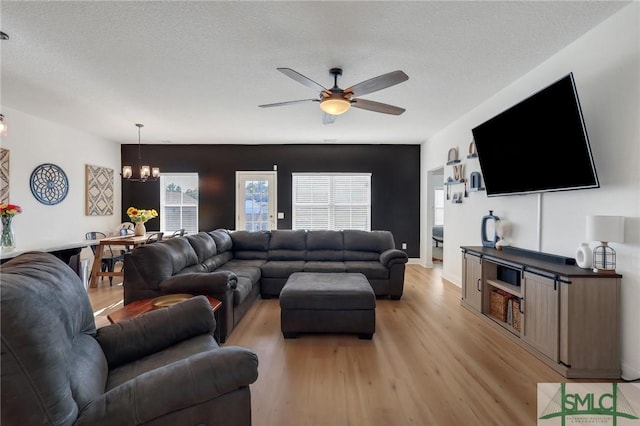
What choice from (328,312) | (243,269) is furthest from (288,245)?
(328,312)

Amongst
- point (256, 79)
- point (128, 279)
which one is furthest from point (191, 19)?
point (128, 279)

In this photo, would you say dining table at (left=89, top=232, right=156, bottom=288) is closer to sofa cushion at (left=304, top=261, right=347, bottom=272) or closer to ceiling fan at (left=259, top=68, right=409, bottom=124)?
sofa cushion at (left=304, top=261, right=347, bottom=272)

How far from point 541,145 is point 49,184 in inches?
271

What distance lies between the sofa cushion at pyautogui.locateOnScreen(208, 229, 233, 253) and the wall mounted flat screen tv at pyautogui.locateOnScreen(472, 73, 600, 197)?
379 centimetres

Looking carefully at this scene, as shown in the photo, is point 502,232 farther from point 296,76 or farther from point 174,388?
point 174,388

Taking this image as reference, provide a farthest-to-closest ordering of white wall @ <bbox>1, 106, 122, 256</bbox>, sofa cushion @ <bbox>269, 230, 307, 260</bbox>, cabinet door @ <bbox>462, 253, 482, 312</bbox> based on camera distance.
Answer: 1. sofa cushion @ <bbox>269, 230, 307, 260</bbox>
2. white wall @ <bbox>1, 106, 122, 256</bbox>
3. cabinet door @ <bbox>462, 253, 482, 312</bbox>

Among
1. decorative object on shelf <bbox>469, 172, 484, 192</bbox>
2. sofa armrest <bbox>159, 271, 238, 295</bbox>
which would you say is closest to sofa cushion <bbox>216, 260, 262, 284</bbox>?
sofa armrest <bbox>159, 271, 238, 295</bbox>

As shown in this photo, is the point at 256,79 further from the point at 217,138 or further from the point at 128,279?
the point at 217,138

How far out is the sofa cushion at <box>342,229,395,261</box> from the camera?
4809 mm

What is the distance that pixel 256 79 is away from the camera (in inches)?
132

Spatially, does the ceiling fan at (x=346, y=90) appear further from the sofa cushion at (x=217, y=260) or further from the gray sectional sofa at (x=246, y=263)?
the sofa cushion at (x=217, y=260)

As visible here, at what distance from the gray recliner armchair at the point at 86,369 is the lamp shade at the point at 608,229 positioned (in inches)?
99.3

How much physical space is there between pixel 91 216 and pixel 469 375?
22.3 ft

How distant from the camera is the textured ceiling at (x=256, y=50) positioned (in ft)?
7.27
